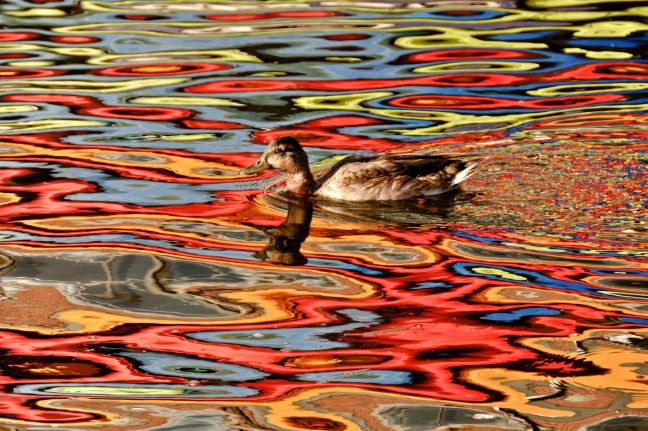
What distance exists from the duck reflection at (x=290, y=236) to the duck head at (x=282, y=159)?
12.0 inches

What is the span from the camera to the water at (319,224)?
768 cm

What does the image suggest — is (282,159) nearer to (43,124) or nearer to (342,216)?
(342,216)

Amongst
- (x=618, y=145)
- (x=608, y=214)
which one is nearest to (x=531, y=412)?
(x=608, y=214)

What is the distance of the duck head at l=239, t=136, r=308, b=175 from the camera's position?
475 inches

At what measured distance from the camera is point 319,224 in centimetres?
1125

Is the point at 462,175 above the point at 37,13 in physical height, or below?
below

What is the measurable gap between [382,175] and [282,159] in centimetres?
87

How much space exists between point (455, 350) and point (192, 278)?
224cm

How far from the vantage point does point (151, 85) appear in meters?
15.6

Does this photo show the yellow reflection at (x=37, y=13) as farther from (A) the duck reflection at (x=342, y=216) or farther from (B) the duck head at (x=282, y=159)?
(A) the duck reflection at (x=342, y=216)

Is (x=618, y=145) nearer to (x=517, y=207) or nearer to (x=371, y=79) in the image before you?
(x=517, y=207)

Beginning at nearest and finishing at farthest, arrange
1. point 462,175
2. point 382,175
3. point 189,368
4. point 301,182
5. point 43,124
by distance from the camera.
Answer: point 189,368 < point 462,175 < point 382,175 < point 301,182 < point 43,124

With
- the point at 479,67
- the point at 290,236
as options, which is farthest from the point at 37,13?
the point at 290,236

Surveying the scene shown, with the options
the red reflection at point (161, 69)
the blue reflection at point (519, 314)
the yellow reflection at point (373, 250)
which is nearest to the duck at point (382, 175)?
the yellow reflection at point (373, 250)
